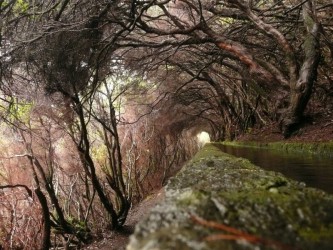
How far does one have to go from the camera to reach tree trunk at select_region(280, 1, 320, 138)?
7828 mm

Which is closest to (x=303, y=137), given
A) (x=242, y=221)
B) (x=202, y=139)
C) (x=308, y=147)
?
(x=308, y=147)

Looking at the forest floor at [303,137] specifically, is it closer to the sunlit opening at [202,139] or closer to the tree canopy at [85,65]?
the tree canopy at [85,65]

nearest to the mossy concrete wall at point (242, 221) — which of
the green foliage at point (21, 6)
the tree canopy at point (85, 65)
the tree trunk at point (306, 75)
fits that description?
the tree canopy at point (85, 65)

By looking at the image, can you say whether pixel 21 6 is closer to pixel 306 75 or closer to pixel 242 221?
pixel 306 75

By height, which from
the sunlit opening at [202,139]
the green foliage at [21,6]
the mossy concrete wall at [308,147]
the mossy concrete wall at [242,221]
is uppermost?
the green foliage at [21,6]

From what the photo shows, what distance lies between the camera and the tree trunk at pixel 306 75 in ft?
25.7

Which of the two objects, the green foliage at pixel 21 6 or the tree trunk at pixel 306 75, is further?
the tree trunk at pixel 306 75

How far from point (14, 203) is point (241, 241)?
7423 millimetres

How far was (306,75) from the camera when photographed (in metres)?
7.83

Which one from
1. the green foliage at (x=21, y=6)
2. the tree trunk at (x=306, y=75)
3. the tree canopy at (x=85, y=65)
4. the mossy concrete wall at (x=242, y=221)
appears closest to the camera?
the mossy concrete wall at (x=242, y=221)

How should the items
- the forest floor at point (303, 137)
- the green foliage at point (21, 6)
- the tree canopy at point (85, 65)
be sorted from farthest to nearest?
the forest floor at point (303, 137)
the tree canopy at point (85, 65)
the green foliage at point (21, 6)

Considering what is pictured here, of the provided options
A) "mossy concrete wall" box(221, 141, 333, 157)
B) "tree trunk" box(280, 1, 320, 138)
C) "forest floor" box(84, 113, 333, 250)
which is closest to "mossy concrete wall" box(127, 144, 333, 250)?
"mossy concrete wall" box(221, 141, 333, 157)

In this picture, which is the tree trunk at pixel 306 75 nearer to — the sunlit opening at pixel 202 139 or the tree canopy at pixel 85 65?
the tree canopy at pixel 85 65

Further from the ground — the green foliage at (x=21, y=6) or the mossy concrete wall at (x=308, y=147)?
the green foliage at (x=21, y=6)
